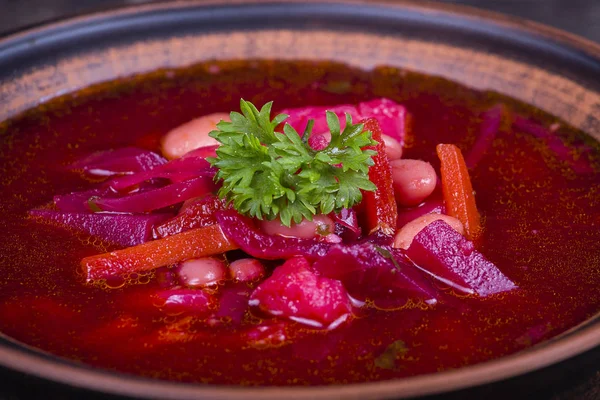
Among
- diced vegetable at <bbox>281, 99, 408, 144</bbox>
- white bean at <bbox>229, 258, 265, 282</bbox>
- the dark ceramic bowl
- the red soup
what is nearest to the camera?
the red soup

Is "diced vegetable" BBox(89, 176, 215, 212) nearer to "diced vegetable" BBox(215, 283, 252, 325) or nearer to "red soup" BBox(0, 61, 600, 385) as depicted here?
"red soup" BBox(0, 61, 600, 385)

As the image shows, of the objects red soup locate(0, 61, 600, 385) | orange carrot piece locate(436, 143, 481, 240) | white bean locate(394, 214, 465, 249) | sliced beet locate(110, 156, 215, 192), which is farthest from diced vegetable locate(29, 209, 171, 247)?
orange carrot piece locate(436, 143, 481, 240)

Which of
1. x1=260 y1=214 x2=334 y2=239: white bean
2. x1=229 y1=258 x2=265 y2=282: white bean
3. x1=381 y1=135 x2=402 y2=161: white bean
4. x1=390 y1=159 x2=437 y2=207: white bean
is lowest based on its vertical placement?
x1=229 y1=258 x2=265 y2=282: white bean

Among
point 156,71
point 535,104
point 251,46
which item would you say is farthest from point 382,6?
point 156,71

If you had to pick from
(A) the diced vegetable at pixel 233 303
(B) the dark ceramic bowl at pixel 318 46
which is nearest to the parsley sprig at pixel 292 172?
(A) the diced vegetable at pixel 233 303

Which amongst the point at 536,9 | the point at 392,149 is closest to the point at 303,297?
the point at 392,149

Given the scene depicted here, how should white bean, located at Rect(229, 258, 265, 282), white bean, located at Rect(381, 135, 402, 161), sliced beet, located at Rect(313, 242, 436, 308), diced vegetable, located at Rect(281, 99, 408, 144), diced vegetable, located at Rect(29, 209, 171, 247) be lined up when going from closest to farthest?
1. sliced beet, located at Rect(313, 242, 436, 308)
2. white bean, located at Rect(229, 258, 265, 282)
3. diced vegetable, located at Rect(29, 209, 171, 247)
4. white bean, located at Rect(381, 135, 402, 161)
5. diced vegetable, located at Rect(281, 99, 408, 144)

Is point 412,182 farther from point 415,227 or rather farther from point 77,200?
point 77,200

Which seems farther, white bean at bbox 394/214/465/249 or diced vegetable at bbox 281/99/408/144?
diced vegetable at bbox 281/99/408/144
